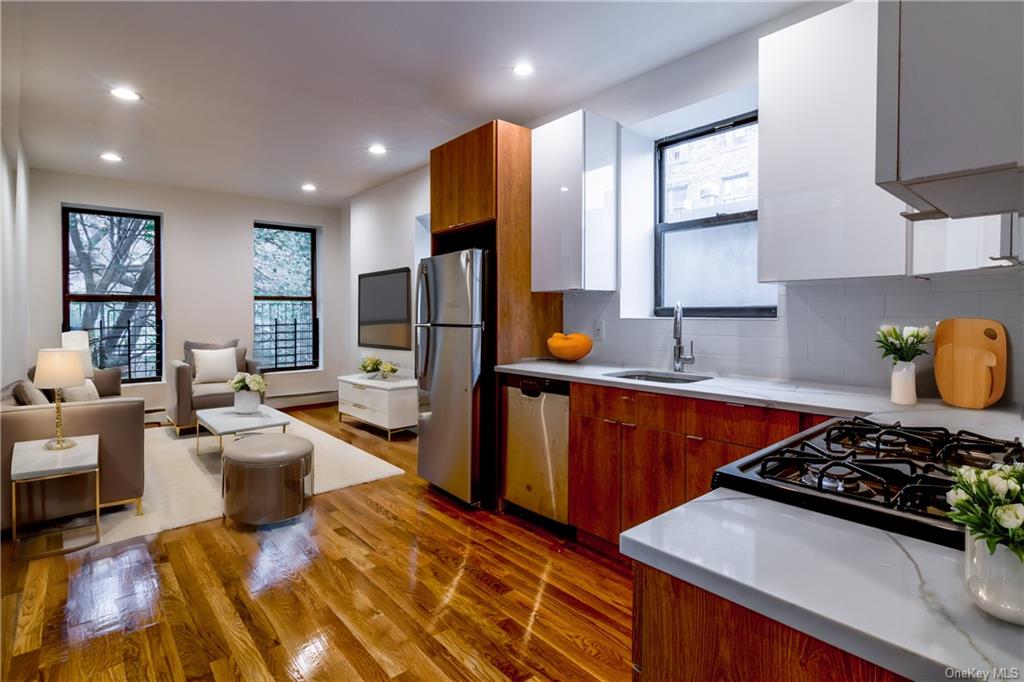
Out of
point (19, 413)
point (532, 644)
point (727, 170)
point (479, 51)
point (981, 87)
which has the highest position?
point (479, 51)

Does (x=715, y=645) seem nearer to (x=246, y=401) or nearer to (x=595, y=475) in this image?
(x=595, y=475)

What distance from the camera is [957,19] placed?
0.57m

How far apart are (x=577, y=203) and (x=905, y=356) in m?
1.82

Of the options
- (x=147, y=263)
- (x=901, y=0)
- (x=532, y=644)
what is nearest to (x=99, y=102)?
(x=147, y=263)

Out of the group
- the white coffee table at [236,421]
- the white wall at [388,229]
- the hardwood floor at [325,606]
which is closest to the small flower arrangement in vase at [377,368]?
the white wall at [388,229]

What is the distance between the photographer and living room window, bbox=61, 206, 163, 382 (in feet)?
18.3

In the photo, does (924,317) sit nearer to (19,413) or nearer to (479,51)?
(479,51)

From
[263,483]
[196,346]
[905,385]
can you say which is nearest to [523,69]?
[905,385]

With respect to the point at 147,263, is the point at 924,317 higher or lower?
lower

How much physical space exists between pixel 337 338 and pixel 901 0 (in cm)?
727

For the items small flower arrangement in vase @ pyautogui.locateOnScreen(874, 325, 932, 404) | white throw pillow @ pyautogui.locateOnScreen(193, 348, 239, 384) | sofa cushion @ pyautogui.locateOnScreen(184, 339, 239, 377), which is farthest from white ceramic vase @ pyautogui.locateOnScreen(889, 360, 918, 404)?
sofa cushion @ pyautogui.locateOnScreen(184, 339, 239, 377)

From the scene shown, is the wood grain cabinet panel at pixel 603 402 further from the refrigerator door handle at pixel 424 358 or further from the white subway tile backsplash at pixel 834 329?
the refrigerator door handle at pixel 424 358

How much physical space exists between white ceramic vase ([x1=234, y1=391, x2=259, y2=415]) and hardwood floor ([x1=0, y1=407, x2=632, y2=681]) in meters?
1.37

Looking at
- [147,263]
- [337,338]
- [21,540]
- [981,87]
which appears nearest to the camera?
[981,87]
